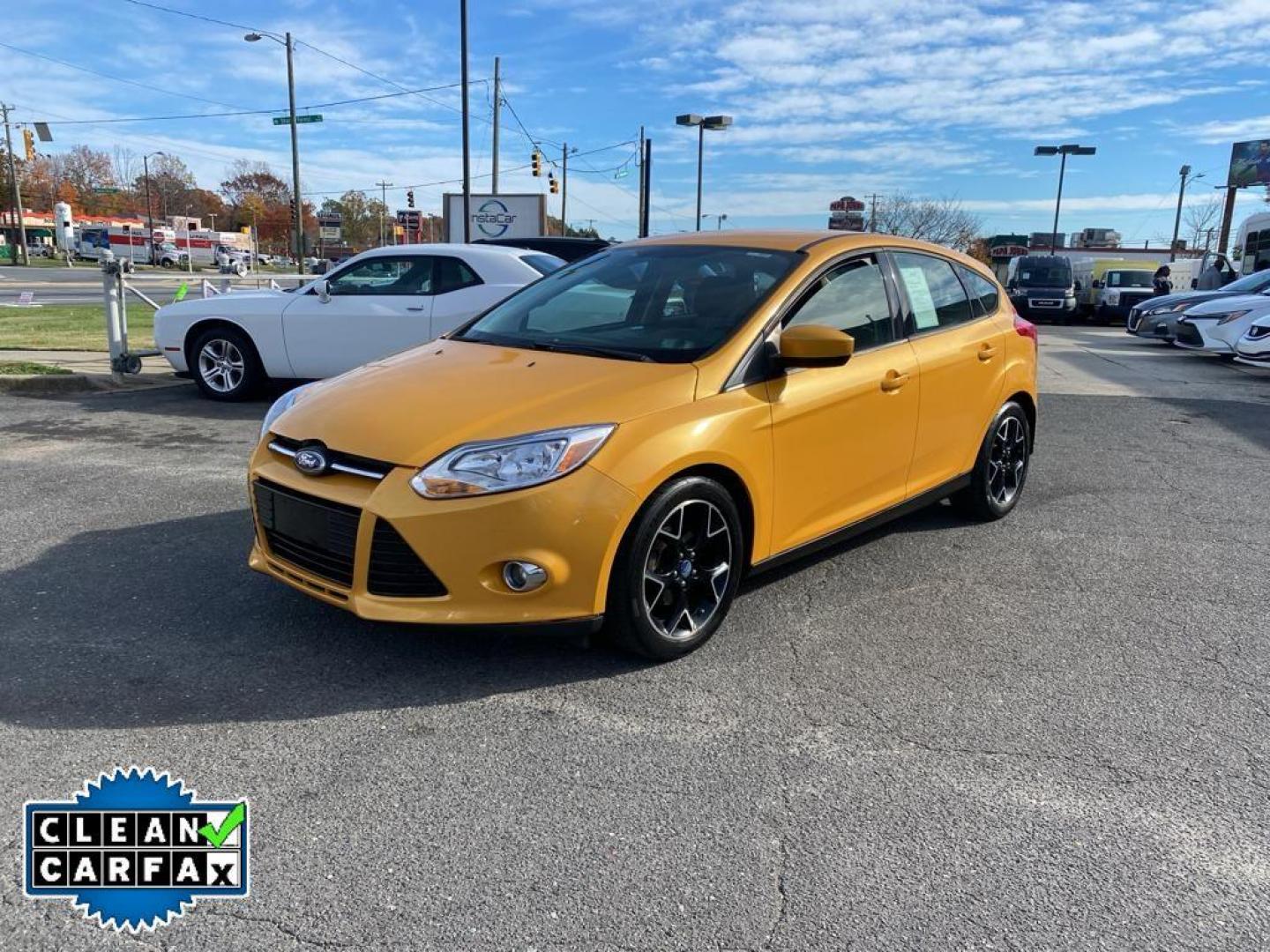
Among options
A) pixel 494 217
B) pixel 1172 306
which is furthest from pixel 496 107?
pixel 1172 306

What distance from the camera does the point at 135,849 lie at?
8.05ft

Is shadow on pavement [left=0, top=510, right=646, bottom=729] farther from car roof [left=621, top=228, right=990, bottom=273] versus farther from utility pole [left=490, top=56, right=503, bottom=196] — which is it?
utility pole [left=490, top=56, right=503, bottom=196]

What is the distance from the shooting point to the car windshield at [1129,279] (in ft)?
93.2

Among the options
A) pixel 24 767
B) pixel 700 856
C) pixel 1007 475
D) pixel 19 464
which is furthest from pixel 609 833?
pixel 19 464

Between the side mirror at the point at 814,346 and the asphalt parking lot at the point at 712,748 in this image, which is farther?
A: the side mirror at the point at 814,346

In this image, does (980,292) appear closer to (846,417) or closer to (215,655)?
(846,417)

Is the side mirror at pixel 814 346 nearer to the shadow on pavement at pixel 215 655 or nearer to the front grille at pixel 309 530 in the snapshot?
the shadow on pavement at pixel 215 655

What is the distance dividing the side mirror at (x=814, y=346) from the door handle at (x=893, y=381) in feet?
2.04

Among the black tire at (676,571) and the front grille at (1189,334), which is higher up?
the front grille at (1189,334)

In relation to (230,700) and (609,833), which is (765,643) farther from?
(230,700)

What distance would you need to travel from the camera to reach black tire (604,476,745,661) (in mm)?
3279

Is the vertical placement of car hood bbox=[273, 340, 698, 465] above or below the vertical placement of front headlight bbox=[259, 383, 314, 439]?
above

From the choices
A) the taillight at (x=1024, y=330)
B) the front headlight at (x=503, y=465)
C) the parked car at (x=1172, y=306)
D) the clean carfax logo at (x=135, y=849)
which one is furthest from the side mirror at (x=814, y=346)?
the parked car at (x=1172, y=306)

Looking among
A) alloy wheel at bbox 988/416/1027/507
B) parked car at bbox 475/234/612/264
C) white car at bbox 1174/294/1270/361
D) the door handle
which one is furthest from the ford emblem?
white car at bbox 1174/294/1270/361
